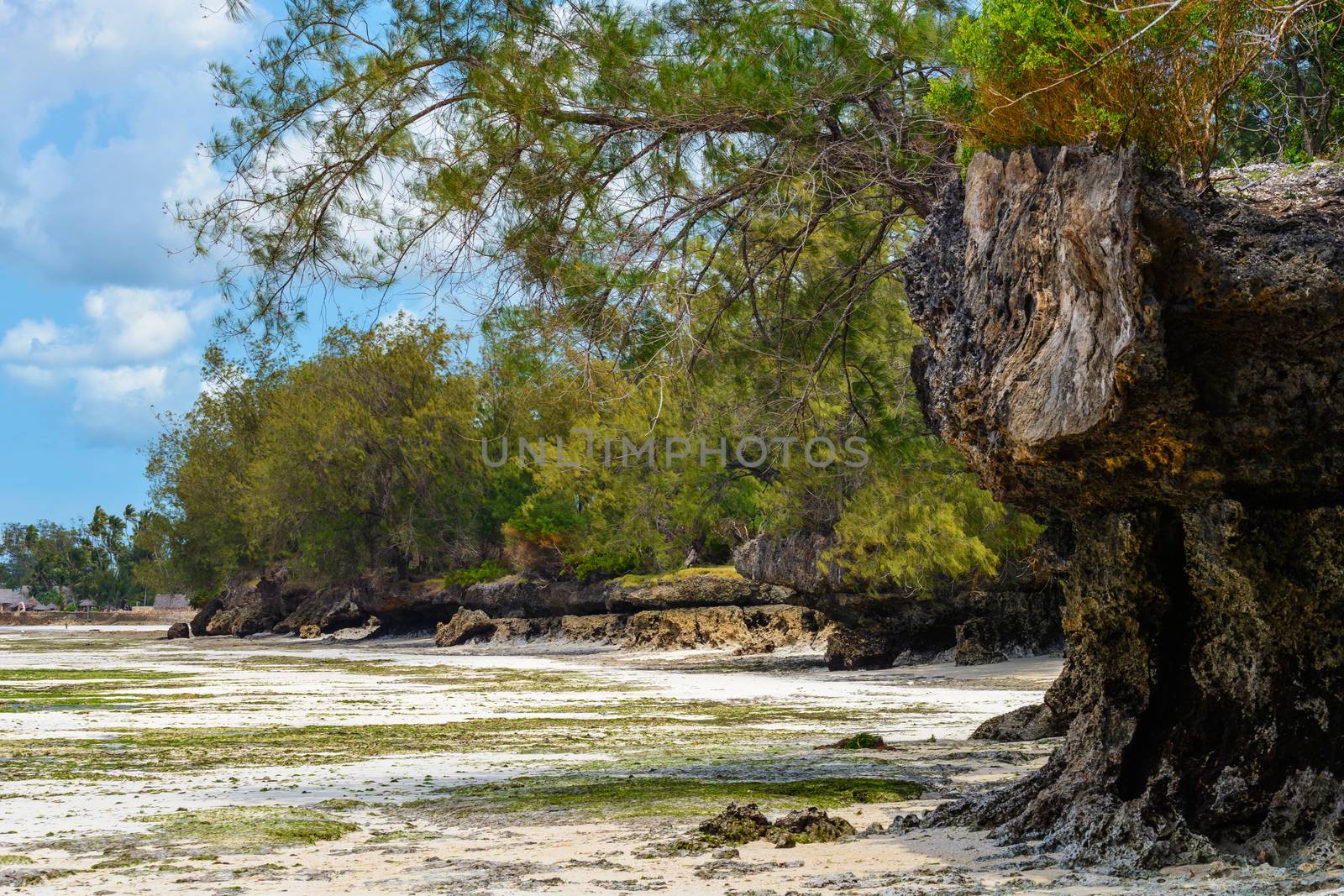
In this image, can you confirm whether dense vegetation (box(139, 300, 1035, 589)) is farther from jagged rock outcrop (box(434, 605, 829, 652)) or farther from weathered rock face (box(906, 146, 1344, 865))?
weathered rock face (box(906, 146, 1344, 865))

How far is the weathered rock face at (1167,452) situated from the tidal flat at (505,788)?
544 millimetres

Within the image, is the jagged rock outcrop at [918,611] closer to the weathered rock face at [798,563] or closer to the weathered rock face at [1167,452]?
the weathered rock face at [798,563]

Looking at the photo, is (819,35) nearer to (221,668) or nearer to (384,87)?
(384,87)

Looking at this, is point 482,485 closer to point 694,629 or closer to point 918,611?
point 694,629

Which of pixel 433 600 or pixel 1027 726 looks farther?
pixel 433 600

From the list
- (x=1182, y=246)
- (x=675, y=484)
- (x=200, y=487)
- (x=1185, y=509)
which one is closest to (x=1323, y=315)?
(x=1182, y=246)

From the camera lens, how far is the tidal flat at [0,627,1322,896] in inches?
219

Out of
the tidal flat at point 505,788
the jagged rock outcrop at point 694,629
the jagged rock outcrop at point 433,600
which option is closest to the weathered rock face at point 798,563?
the tidal flat at point 505,788

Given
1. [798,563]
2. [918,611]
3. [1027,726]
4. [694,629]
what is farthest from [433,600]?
[1027,726]

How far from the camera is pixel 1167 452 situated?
517 cm

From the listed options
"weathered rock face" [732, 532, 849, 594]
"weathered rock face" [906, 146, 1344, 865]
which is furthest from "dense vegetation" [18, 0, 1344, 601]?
"weathered rock face" [732, 532, 849, 594]

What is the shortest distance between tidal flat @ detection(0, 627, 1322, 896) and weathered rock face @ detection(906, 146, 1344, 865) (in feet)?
1.79

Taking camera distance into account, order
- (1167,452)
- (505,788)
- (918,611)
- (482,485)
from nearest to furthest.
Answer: (1167,452) < (505,788) < (918,611) < (482,485)

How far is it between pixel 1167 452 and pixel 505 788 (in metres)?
5.09
